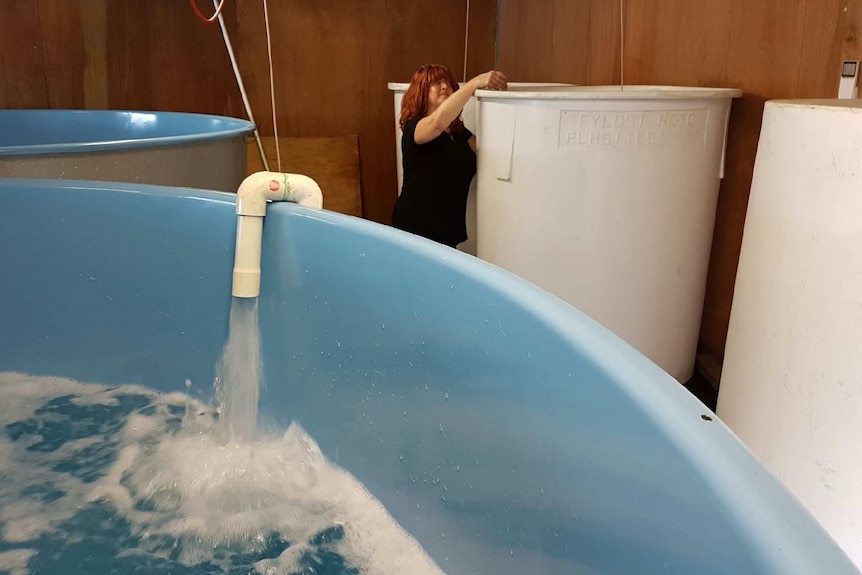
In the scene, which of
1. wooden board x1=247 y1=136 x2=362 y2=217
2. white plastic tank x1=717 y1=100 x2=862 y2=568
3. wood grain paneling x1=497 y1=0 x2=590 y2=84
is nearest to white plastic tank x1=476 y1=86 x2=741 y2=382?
white plastic tank x1=717 y1=100 x2=862 y2=568

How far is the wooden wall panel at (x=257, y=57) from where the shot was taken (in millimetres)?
2299

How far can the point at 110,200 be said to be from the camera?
1.13 meters

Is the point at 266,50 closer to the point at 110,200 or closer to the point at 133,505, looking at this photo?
the point at 110,200

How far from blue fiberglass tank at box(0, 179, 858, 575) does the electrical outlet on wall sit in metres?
0.90

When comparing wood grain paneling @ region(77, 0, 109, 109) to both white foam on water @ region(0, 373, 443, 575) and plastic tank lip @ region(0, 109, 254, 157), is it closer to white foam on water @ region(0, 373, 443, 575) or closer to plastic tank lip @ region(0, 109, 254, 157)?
plastic tank lip @ region(0, 109, 254, 157)

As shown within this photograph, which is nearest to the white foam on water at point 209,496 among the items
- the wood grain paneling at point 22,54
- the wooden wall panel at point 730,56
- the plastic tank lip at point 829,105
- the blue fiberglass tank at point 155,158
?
the blue fiberglass tank at point 155,158

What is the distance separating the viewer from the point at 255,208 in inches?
39.5

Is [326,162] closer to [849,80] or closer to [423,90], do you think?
[423,90]

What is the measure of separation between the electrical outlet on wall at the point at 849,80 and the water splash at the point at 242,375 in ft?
3.42

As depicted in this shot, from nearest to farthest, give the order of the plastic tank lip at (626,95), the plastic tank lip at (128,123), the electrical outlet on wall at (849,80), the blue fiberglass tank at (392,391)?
the blue fiberglass tank at (392,391)
the electrical outlet on wall at (849,80)
the plastic tank lip at (626,95)
the plastic tank lip at (128,123)

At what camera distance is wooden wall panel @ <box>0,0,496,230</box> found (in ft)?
7.54

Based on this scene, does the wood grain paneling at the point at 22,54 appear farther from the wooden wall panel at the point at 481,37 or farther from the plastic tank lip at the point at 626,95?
the plastic tank lip at the point at 626,95

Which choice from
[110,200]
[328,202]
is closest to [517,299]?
[110,200]

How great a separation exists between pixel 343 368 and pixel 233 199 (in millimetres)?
318
